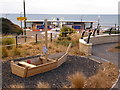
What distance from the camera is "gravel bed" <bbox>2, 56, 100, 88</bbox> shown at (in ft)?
19.4

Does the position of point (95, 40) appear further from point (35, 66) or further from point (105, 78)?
point (35, 66)

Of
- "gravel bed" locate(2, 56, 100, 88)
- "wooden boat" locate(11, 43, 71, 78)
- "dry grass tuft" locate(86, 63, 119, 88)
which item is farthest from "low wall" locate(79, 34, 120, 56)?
"wooden boat" locate(11, 43, 71, 78)

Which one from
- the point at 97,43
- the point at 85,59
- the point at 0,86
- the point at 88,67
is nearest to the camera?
the point at 0,86

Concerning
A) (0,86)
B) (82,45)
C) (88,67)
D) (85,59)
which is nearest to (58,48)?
(82,45)

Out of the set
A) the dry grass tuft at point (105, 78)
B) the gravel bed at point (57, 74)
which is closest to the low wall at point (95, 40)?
the gravel bed at point (57, 74)

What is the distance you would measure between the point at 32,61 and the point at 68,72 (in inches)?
57.2

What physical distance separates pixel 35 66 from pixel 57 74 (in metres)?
0.84

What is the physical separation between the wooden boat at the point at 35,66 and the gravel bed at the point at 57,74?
0.14 m

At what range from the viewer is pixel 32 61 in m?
7.21

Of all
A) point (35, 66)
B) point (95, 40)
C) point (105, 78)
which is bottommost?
point (105, 78)

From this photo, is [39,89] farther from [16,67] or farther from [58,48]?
[58,48]

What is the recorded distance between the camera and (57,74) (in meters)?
6.69

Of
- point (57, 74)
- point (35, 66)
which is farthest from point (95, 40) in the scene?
point (35, 66)

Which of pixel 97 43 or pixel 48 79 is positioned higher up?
pixel 97 43
